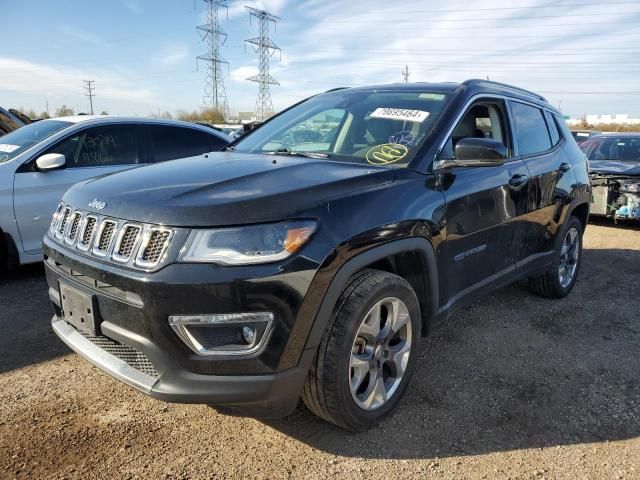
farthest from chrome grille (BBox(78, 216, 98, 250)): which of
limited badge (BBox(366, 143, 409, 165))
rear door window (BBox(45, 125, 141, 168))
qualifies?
rear door window (BBox(45, 125, 141, 168))

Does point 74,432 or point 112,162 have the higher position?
point 112,162

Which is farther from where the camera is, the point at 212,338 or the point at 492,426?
the point at 492,426

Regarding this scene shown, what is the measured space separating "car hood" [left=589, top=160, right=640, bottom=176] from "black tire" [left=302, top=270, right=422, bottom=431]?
23.9 feet

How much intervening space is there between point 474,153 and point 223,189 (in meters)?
1.48

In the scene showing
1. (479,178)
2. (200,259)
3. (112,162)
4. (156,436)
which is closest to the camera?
(200,259)

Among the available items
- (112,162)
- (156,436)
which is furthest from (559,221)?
(112,162)

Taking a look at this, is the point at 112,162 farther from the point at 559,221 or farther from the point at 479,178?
the point at 559,221

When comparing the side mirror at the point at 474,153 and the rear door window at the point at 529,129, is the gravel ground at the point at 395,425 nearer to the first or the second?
the side mirror at the point at 474,153

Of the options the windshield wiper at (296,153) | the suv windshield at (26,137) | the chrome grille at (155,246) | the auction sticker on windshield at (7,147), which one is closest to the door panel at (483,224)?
the windshield wiper at (296,153)

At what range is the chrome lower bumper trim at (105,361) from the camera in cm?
224

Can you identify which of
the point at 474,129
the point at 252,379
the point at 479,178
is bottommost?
the point at 252,379

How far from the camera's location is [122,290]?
221 cm

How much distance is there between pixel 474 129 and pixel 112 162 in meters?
3.80

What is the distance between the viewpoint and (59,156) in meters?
5.04
